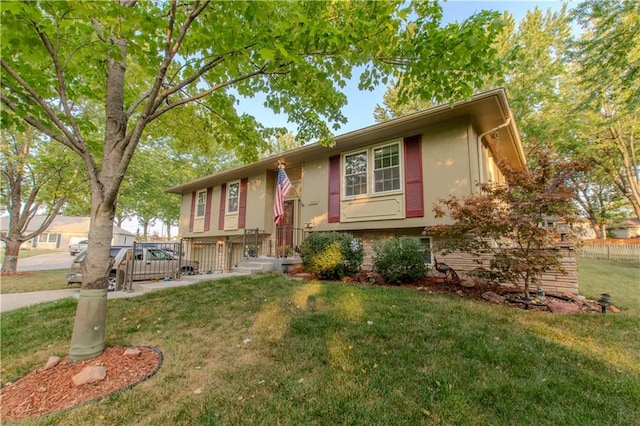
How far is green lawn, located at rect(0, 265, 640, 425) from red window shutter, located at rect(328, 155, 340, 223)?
4.37m

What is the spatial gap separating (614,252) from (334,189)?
59.9 ft

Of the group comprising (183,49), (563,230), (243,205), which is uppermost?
(183,49)

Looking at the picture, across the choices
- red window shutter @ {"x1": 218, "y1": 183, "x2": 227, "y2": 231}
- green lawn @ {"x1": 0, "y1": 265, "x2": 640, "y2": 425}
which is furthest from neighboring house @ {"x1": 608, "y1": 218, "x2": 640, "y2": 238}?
red window shutter @ {"x1": 218, "y1": 183, "x2": 227, "y2": 231}

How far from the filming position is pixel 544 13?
14422 millimetres

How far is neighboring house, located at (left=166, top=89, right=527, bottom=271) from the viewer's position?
7105 millimetres

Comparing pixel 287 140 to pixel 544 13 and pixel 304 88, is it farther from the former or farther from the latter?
pixel 304 88

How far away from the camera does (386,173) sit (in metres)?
8.45

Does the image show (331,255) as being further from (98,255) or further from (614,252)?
(614,252)

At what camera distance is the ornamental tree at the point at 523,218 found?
191 inches

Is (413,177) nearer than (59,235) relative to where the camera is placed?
Yes

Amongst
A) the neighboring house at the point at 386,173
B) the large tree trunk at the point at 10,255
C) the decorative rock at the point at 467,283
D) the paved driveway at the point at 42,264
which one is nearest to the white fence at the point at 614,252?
the neighboring house at the point at 386,173

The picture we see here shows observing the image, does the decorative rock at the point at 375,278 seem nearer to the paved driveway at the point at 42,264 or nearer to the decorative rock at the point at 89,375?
the decorative rock at the point at 89,375

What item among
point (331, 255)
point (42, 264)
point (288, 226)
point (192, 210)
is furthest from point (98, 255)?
point (42, 264)

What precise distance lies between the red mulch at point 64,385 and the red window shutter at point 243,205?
9529 millimetres
